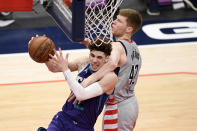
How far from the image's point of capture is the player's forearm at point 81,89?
3.70 metres

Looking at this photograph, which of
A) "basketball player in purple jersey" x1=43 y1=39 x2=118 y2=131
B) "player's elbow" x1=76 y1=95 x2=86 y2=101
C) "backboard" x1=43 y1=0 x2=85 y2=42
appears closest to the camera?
"backboard" x1=43 y1=0 x2=85 y2=42

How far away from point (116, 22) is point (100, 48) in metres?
0.76

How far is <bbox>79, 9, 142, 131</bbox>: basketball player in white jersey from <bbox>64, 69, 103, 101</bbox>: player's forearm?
0.58 m

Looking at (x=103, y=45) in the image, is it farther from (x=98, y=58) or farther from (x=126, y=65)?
(x=126, y=65)

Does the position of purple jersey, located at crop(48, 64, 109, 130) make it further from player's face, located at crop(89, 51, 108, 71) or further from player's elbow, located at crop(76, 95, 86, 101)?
player's elbow, located at crop(76, 95, 86, 101)

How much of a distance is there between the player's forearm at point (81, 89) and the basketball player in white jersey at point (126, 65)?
22.8 inches

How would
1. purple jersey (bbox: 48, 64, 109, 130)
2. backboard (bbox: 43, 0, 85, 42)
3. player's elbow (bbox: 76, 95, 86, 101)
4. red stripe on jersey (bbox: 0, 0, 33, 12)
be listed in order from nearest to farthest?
backboard (bbox: 43, 0, 85, 42) → red stripe on jersey (bbox: 0, 0, 33, 12) → player's elbow (bbox: 76, 95, 86, 101) → purple jersey (bbox: 48, 64, 109, 130)

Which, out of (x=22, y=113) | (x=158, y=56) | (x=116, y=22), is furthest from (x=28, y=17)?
(x=116, y=22)

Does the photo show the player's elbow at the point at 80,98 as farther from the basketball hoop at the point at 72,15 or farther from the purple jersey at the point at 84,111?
the basketball hoop at the point at 72,15

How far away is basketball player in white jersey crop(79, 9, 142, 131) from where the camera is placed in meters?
4.47

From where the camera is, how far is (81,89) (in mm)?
3766

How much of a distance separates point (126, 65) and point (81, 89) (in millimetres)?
916

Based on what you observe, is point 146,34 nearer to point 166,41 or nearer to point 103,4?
point 166,41

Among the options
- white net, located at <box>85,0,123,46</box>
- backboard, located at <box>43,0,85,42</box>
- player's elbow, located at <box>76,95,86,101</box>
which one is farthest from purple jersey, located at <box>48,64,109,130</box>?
backboard, located at <box>43,0,85,42</box>
